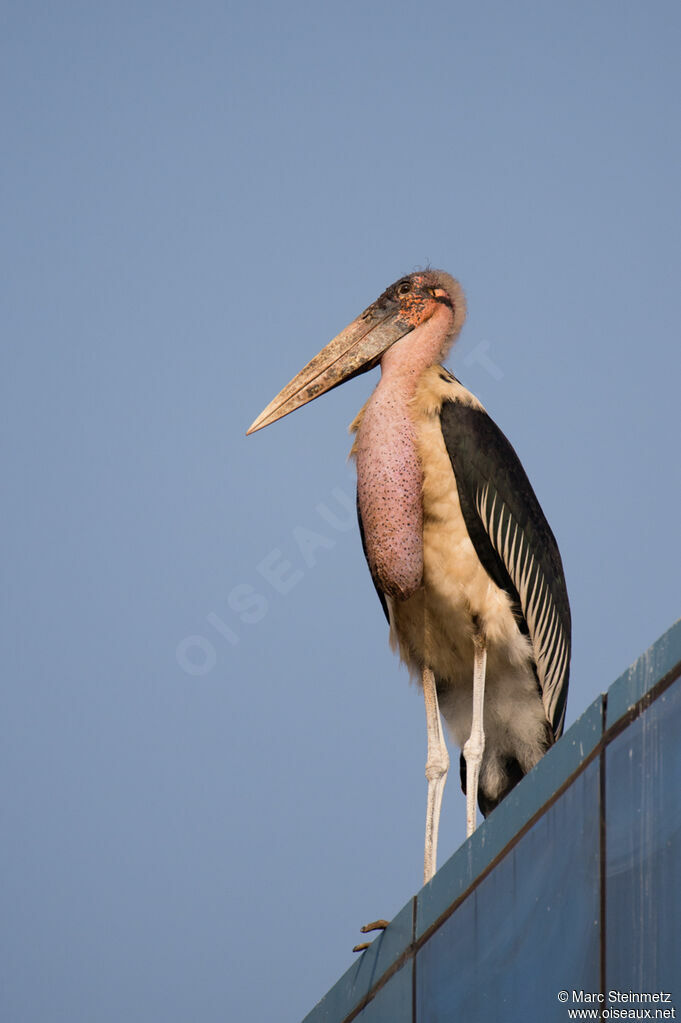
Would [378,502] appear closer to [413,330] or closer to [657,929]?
[413,330]

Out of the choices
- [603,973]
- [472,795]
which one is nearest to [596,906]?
[603,973]

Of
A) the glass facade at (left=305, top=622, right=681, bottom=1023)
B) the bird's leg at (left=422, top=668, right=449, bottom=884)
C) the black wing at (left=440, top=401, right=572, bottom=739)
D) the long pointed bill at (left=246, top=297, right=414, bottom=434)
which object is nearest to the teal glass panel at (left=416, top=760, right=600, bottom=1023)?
the glass facade at (left=305, top=622, right=681, bottom=1023)

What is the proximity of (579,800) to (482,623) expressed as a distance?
2.30 m

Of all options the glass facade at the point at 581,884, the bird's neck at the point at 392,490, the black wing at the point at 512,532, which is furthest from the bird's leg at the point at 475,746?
the glass facade at the point at 581,884

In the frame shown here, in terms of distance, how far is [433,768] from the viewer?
20.6ft

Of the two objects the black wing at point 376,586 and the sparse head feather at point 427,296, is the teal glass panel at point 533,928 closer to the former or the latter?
the black wing at point 376,586

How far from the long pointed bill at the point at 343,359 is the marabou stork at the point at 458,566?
0.09m

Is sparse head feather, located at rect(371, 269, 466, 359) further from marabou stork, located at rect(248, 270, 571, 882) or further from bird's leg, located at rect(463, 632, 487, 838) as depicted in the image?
bird's leg, located at rect(463, 632, 487, 838)

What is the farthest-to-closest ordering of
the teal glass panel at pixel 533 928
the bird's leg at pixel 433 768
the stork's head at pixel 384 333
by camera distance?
the stork's head at pixel 384 333, the bird's leg at pixel 433 768, the teal glass panel at pixel 533 928

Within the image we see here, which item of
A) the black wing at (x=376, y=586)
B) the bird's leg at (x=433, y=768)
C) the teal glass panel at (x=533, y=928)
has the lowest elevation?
the teal glass panel at (x=533, y=928)

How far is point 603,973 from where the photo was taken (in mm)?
3660

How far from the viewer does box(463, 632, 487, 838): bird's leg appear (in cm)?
611

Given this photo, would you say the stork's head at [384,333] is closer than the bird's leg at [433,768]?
No

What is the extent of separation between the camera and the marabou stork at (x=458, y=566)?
20.2 ft
